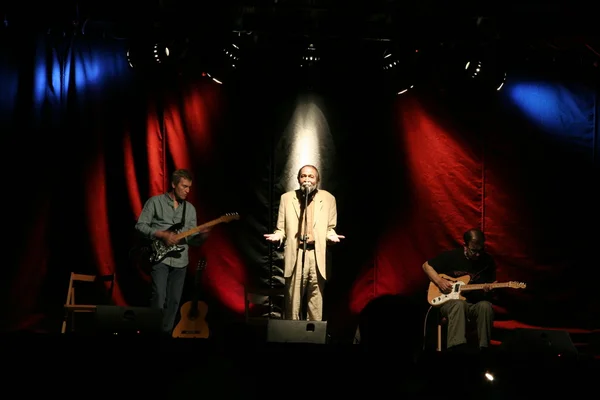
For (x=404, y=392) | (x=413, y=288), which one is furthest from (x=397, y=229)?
(x=404, y=392)

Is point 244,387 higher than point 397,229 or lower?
lower

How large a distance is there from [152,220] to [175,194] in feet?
1.26

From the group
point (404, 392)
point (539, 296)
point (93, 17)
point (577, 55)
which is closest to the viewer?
point (404, 392)

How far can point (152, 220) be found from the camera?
283 inches

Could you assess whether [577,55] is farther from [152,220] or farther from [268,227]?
[152,220]

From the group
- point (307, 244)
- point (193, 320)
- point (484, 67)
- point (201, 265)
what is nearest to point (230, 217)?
point (201, 265)

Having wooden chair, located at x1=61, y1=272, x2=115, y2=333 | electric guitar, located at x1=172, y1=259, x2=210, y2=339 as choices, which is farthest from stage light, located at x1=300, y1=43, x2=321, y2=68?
wooden chair, located at x1=61, y1=272, x2=115, y2=333

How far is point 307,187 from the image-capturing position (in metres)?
6.63

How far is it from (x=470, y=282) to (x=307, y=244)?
1754 mm

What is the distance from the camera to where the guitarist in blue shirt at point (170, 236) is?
700cm

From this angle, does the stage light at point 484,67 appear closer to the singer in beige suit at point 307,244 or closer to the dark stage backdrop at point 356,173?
the dark stage backdrop at point 356,173

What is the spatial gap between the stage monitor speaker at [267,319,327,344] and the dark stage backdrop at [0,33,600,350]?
328cm

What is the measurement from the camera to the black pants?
6.97 meters

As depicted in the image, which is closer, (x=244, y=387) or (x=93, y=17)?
(x=244, y=387)
